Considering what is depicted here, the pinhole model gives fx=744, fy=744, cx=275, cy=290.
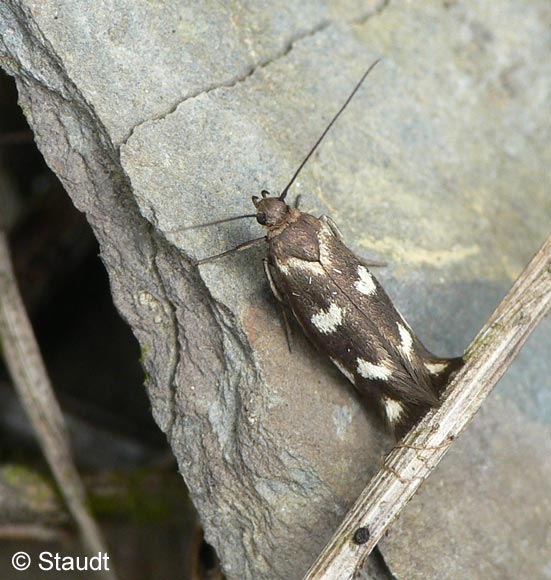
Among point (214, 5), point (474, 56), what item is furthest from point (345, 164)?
point (474, 56)

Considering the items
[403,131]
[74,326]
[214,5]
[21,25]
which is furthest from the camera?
[74,326]

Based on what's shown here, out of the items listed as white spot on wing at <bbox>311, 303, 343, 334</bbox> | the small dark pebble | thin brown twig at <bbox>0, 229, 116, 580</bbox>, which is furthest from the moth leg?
thin brown twig at <bbox>0, 229, 116, 580</bbox>

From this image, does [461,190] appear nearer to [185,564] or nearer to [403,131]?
[403,131]

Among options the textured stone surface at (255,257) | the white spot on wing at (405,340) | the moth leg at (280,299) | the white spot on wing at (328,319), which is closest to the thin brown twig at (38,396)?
the textured stone surface at (255,257)

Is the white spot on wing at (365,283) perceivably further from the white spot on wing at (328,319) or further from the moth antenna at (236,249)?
the moth antenna at (236,249)

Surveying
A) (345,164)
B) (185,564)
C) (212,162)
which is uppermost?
(345,164)

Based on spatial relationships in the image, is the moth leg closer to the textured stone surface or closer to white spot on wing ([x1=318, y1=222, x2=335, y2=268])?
the textured stone surface
